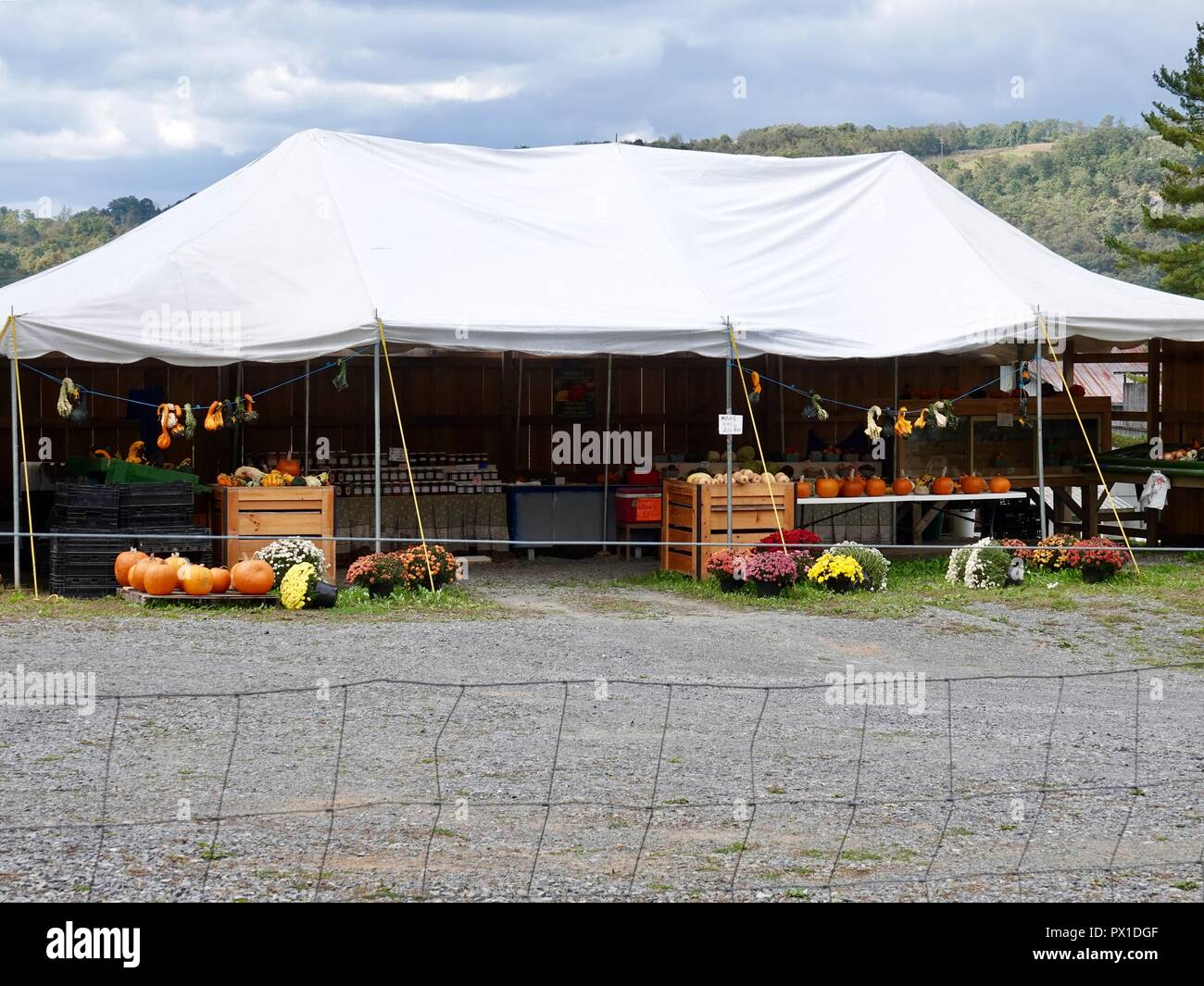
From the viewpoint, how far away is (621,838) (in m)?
5.78

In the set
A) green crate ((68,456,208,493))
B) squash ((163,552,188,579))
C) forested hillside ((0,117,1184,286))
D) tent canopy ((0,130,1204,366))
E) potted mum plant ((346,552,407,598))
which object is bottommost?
potted mum plant ((346,552,407,598))

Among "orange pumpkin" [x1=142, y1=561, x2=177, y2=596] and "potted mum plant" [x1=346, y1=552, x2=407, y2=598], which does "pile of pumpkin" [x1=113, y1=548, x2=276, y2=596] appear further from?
"potted mum plant" [x1=346, y1=552, x2=407, y2=598]

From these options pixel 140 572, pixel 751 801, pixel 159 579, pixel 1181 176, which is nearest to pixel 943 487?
pixel 159 579

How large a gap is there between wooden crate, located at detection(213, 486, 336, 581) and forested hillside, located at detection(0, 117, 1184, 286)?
3664cm

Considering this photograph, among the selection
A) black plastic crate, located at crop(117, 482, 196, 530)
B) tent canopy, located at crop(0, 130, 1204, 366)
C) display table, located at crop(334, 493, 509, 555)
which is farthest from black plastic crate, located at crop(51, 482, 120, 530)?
display table, located at crop(334, 493, 509, 555)

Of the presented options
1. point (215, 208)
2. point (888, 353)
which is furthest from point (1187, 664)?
point (215, 208)

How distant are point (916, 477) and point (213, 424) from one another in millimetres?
7120

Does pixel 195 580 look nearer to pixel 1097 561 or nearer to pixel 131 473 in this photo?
pixel 131 473

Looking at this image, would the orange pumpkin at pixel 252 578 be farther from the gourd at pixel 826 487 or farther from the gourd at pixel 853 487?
the gourd at pixel 853 487

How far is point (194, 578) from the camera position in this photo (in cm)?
1210

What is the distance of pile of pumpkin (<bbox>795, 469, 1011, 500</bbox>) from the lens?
1488 centimetres

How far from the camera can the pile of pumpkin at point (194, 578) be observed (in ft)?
39.7

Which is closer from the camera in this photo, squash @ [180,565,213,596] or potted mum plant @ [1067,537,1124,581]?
squash @ [180,565,213,596]
